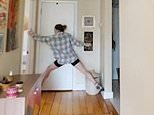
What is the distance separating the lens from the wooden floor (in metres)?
3.13

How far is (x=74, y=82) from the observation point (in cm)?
466

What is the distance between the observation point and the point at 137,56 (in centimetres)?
168

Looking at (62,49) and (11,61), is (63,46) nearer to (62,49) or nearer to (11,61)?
(62,49)

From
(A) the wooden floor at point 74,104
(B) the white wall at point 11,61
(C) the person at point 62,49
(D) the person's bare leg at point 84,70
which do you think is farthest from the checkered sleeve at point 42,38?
(B) the white wall at point 11,61

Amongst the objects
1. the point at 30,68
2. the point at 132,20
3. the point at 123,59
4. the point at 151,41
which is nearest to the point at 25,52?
the point at 30,68

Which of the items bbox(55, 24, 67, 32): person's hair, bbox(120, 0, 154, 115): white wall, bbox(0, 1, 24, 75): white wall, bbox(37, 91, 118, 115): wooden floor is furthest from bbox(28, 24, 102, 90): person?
bbox(120, 0, 154, 115): white wall

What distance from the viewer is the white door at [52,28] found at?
4.59 meters

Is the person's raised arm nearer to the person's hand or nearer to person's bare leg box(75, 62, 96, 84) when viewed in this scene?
the person's hand

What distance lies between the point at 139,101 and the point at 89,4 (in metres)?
3.43

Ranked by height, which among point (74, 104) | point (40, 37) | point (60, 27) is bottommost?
point (74, 104)

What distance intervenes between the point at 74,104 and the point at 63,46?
4.17ft

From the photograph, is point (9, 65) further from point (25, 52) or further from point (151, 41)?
point (151, 41)

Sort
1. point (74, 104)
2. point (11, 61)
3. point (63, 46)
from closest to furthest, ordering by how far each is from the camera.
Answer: point (11, 61), point (74, 104), point (63, 46)

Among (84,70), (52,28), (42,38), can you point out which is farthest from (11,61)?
(52,28)
